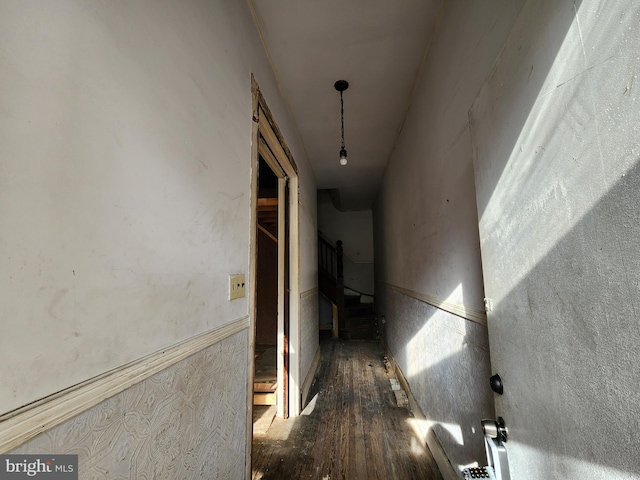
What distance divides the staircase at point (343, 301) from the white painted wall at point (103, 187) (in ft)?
15.1

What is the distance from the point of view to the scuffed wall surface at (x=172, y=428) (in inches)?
22.1

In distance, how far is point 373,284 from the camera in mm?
6609

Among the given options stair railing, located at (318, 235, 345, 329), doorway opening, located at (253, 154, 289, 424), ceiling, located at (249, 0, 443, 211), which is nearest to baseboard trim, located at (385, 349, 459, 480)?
doorway opening, located at (253, 154, 289, 424)

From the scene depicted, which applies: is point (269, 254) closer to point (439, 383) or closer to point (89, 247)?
point (439, 383)

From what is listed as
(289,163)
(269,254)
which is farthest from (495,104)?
(269,254)

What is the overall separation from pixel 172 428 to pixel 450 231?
5.02 feet

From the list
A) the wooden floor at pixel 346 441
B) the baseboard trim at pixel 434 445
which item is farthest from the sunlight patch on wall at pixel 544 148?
the wooden floor at pixel 346 441

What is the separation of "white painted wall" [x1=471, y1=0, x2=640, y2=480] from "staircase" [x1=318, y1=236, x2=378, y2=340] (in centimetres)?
471

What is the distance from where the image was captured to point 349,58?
200cm

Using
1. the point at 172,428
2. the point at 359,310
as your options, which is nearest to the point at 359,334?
the point at 359,310

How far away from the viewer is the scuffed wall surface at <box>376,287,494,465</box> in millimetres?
1289

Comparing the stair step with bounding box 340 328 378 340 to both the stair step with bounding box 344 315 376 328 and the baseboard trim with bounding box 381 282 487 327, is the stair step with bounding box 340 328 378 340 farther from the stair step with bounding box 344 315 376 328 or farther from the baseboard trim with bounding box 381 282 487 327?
the baseboard trim with bounding box 381 282 487 327

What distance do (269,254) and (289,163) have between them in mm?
2208

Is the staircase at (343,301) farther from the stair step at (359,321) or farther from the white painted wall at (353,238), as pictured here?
the white painted wall at (353,238)
